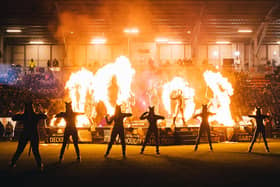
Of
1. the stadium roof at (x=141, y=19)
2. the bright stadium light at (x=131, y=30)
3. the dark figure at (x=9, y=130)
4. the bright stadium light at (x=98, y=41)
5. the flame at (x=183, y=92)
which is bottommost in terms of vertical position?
the dark figure at (x=9, y=130)

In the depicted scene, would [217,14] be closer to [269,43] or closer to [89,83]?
[269,43]

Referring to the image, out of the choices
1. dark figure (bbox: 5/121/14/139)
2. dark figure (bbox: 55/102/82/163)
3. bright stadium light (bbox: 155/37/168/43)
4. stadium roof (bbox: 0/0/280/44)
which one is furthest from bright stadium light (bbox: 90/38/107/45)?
dark figure (bbox: 55/102/82/163)

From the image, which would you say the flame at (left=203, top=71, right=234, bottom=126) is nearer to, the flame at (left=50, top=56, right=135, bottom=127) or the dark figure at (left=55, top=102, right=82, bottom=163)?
the flame at (left=50, top=56, right=135, bottom=127)

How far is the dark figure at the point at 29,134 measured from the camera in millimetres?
10141

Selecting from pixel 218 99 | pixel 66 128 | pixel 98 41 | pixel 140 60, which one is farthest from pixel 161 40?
pixel 66 128

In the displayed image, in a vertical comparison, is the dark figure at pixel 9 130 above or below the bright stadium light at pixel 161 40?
below

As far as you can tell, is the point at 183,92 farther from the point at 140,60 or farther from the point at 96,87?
the point at 140,60

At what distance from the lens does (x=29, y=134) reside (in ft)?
33.7

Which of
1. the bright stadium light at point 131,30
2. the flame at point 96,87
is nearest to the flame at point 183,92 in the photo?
the flame at point 96,87

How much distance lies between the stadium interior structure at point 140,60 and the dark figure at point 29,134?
8181 mm

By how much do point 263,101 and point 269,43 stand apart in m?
14.6

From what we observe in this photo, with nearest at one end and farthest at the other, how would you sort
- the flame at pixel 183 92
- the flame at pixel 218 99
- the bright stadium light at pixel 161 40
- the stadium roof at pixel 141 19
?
the flame at pixel 218 99
the flame at pixel 183 92
the stadium roof at pixel 141 19
the bright stadium light at pixel 161 40

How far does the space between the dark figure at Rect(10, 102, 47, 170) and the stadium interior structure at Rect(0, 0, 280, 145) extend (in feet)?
26.8

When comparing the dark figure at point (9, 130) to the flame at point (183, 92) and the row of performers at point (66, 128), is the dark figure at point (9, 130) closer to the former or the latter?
the row of performers at point (66, 128)
